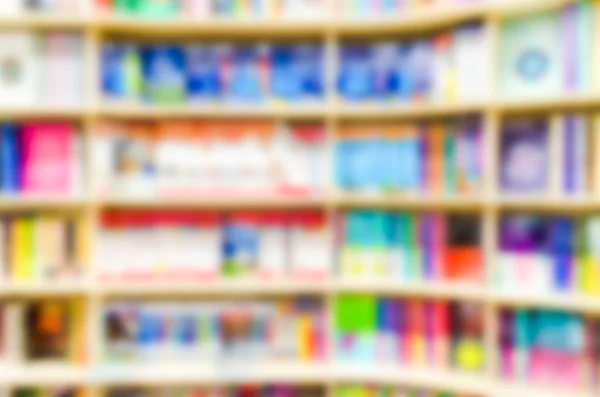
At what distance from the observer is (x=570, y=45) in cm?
238

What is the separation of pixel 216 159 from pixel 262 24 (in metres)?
0.56

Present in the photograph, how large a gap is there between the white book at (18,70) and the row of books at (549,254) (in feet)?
6.10

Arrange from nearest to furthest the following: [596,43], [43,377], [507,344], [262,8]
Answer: [596,43], [507,344], [43,377], [262,8]

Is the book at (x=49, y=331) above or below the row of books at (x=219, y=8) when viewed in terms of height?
below

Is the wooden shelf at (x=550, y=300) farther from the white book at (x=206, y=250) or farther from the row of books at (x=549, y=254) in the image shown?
the white book at (x=206, y=250)

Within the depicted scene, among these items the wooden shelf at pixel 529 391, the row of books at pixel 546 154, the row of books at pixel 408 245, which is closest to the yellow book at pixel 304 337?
the row of books at pixel 408 245

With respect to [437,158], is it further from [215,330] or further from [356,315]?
[215,330]

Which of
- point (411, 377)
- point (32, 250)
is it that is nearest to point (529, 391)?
point (411, 377)

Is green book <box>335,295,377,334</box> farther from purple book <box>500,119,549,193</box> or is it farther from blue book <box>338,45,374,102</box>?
blue book <box>338,45,374,102</box>

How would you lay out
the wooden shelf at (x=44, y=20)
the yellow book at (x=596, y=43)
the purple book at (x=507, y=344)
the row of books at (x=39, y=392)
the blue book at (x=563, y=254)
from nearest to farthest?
the yellow book at (x=596, y=43), the blue book at (x=563, y=254), the purple book at (x=507, y=344), the wooden shelf at (x=44, y=20), the row of books at (x=39, y=392)

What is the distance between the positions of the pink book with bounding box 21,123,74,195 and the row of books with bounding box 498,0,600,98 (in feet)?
5.51

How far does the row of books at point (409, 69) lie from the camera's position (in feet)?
8.66

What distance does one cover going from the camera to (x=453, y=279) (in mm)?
2707

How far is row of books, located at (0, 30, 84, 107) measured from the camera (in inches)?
104
